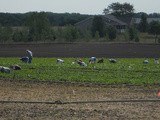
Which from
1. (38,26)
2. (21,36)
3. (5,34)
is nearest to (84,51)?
(38,26)

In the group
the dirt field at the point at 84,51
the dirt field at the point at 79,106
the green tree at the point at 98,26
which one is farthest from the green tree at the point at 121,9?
the dirt field at the point at 79,106

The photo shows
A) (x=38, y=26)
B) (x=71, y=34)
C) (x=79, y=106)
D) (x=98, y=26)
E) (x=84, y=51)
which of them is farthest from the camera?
A: (x=98, y=26)

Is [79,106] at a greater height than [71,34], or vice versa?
[79,106]

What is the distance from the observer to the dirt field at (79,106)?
1123 cm

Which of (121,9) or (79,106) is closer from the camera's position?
(79,106)

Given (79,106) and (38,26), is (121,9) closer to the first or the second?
(38,26)

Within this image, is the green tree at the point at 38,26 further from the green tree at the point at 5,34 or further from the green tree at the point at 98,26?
the green tree at the point at 98,26

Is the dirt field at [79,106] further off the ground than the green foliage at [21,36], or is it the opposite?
the dirt field at [79,106]

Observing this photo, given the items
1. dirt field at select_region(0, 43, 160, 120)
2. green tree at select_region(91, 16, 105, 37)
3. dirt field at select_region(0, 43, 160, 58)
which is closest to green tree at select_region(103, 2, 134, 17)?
green tree at select_region(91, 16, 105, 37)

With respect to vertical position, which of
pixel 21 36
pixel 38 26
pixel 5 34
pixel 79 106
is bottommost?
pixel 21 36

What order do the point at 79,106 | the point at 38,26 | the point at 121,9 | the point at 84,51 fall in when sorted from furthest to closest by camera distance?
1. the point at 121,9
2. the point at 38,26
3. the point at 84,51
4. the point at 79,106

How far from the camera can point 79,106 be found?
12500 mm

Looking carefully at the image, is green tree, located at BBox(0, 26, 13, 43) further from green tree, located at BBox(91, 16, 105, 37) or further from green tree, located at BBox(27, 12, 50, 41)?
green tree, located at BBox(91, 16, 105, 37)

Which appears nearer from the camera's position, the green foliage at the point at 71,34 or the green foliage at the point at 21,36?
the green foliage at the point at 21,36
